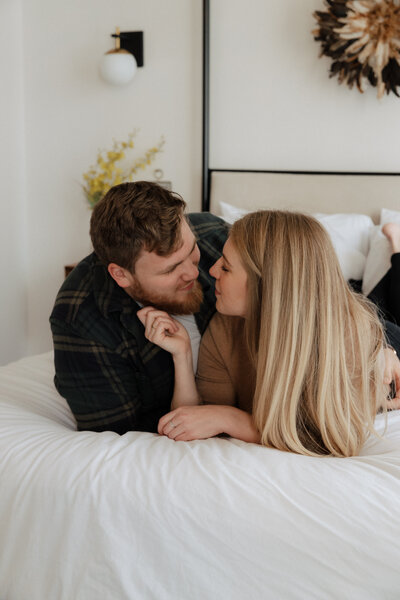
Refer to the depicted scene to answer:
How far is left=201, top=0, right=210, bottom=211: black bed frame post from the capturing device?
3092 mm

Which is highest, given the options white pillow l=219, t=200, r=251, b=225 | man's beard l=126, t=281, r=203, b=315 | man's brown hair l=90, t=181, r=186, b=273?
man's brown hair l=90, t=181, r=186, b=273

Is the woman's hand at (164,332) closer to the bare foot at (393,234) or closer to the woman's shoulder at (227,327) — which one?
the woman's shoulder at (227,327)

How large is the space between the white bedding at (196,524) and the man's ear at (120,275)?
20.7 inches

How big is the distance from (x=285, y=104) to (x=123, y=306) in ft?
6.04

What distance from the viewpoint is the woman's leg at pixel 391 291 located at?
2.23 m

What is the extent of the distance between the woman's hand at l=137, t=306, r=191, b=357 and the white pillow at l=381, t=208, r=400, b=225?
143cm

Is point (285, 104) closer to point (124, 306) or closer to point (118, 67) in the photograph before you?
point (118, 67)

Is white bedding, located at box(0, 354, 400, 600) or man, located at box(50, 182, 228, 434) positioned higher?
man, located at box(50, 182, 228, 434)

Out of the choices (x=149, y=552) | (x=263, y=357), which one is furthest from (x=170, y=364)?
(x=149, y=552)

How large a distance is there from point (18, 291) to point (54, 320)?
7.13 ft

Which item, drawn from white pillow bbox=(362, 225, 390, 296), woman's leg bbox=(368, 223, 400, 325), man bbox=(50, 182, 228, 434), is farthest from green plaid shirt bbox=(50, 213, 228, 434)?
white pillow bbox=(362, 225, 390, 296)

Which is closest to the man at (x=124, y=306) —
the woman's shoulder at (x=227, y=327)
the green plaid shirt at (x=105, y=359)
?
the green plaid shirt at (x=105, y=359)

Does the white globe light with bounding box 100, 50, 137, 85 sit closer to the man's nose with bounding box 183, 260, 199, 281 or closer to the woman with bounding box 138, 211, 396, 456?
the man's nose with bounding box 183, 260, 199, 281

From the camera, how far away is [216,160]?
10.7 feet
